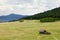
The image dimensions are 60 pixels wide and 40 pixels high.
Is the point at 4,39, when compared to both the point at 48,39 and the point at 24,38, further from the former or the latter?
the point at 48,39

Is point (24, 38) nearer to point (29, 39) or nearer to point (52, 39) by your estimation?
point (29, 39)

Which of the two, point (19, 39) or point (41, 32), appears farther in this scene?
point (41, 32)

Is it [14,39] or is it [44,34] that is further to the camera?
[44,34]

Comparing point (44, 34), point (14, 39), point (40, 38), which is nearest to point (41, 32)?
point (44, 34)

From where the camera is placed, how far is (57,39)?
42469mm

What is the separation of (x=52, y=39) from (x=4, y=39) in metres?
10.7

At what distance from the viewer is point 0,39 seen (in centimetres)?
4272

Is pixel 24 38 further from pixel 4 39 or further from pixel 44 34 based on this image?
Result: pixel 44 34

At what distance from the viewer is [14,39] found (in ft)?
139

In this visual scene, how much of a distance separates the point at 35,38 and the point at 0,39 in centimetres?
787

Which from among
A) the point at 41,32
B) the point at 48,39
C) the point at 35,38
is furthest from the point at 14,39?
the point at 41,32

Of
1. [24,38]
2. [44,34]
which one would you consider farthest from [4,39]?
[44,34]

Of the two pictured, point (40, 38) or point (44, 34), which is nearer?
point (40, 38)

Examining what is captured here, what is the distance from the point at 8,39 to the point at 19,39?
97.1 inches
